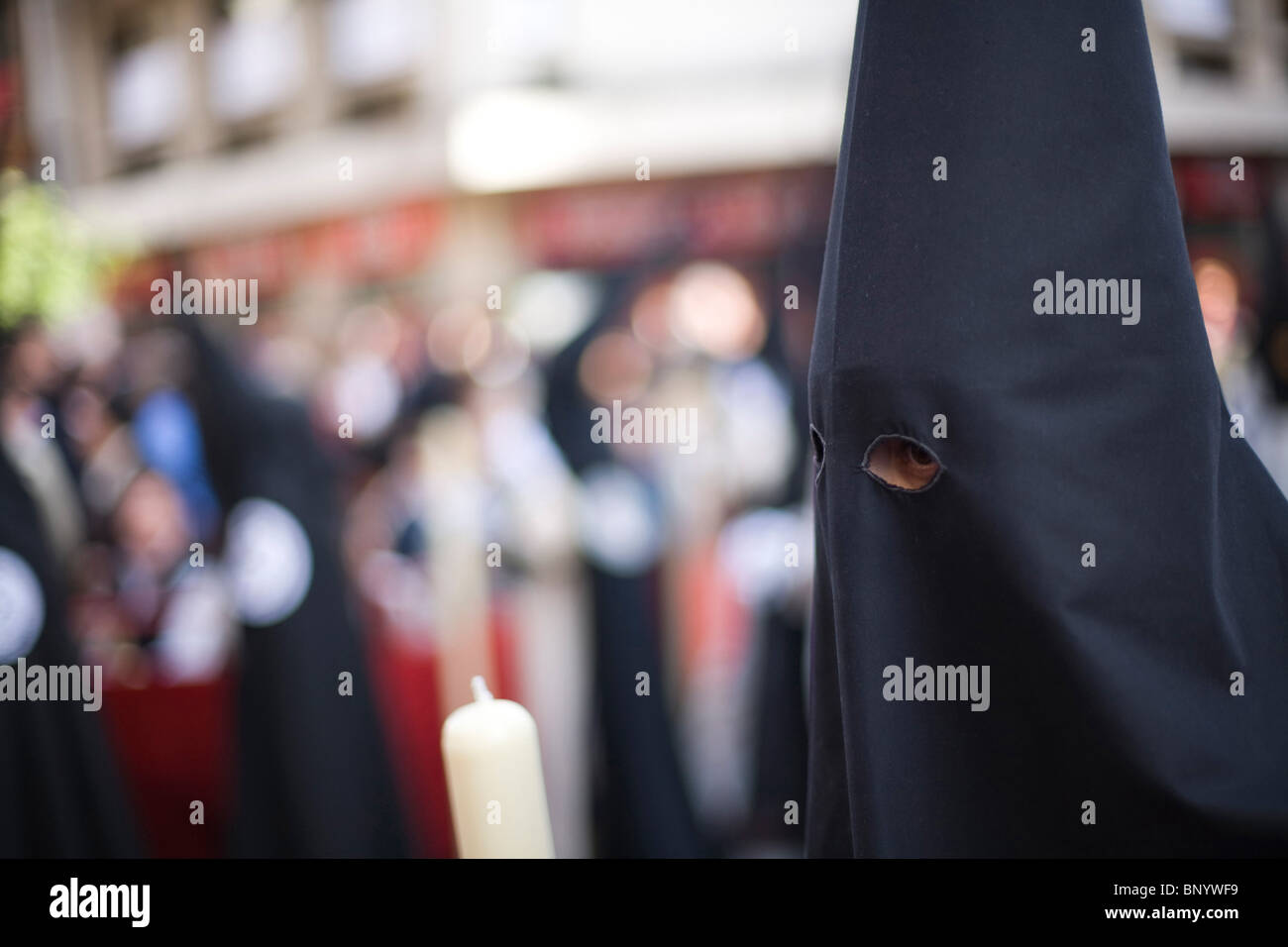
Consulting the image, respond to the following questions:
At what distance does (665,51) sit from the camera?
661cm

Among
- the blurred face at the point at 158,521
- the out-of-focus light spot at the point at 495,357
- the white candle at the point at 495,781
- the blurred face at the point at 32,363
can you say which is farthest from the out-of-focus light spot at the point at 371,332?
the white candle at the point at 495,781

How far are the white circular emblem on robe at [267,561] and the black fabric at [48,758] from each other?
17.7 inches

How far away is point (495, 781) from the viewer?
945 millimetres

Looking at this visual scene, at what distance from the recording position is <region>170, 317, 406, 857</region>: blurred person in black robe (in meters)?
1.90

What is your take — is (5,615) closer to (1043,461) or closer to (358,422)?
(1043,461)

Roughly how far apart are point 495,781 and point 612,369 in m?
2.11

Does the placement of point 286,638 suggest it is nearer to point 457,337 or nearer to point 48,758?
point 48,758

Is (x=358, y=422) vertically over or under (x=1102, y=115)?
over

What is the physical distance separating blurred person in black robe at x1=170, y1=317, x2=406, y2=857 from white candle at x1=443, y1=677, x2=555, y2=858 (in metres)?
1.08

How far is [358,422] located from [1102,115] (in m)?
3.85

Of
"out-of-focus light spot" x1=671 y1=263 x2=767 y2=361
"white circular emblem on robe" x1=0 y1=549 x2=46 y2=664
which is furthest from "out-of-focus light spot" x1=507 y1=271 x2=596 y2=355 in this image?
"white circular emblem on robe" x1=0 y1=549 x2=46 y2=664

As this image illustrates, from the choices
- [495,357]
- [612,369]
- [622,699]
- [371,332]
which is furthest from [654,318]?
[371,332]

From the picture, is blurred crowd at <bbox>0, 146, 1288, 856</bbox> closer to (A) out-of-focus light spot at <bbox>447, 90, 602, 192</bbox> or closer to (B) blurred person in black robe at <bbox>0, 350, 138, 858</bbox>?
(B) blurred person in black robe at <bbox>0, 350, 138, 858</bbox>
